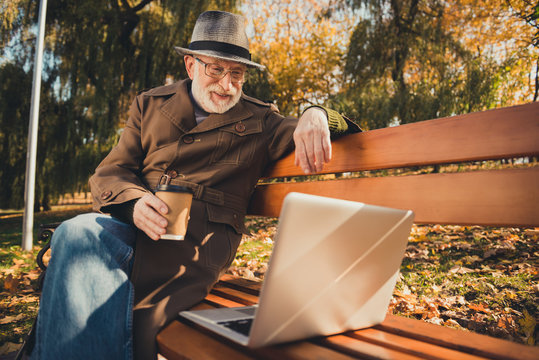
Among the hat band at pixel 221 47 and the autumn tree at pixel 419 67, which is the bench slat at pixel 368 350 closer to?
the hat band at pixel 221 47

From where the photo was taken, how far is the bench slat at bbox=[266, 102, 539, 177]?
3.84 ft

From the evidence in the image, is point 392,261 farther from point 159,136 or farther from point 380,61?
point 380,61

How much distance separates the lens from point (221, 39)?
1865 millimetres

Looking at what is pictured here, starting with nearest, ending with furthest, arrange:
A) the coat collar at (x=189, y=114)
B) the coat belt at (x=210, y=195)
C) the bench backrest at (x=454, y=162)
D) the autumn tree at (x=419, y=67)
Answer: the bench backrest at (x=454, y=162) < the coat belt at (x=210, y=195) < the coat collar at (x=189, y=114) < the autumn tree at (x=419, y=67)

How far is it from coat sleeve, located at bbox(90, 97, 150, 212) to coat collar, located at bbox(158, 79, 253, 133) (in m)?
0.19

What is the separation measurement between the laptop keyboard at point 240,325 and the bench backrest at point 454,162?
0.75 meters

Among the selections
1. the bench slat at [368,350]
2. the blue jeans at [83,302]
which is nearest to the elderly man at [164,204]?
the blue jeans at [83,302]

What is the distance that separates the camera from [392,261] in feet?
3.67

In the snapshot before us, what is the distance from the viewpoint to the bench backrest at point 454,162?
3.84 feet

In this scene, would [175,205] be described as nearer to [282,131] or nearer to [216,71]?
[282,131]

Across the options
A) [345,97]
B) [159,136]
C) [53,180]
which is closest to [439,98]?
[345,97]

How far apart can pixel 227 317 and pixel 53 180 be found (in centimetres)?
819

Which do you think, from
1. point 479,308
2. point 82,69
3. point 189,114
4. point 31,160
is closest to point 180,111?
point 189,114

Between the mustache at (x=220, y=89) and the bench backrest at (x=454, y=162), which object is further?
the mustache at (x=220, y=89)
